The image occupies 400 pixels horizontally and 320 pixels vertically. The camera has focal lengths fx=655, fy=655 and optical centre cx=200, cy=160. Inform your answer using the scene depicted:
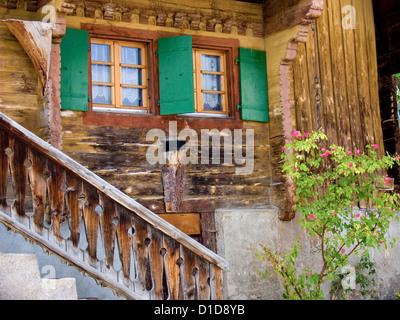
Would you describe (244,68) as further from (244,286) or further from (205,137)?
(244,286)

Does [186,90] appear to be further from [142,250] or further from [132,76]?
[142,250]

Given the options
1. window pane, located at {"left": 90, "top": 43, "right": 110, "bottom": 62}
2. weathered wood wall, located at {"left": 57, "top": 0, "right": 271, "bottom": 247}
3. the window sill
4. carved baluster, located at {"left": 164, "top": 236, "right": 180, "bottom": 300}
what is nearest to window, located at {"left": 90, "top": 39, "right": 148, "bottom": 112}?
window pane, located at {"left": 90, "top": 43, "right": 110, "bottom": 62}

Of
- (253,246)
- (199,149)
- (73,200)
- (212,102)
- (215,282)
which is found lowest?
(215,282)

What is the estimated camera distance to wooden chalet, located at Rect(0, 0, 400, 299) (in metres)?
7.75

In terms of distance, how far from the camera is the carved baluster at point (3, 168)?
502 centimetres

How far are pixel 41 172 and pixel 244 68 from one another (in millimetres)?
4533

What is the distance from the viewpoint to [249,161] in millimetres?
9078

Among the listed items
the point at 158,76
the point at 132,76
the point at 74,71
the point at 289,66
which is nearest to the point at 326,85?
the point at 289,66

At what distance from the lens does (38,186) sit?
5172 mm

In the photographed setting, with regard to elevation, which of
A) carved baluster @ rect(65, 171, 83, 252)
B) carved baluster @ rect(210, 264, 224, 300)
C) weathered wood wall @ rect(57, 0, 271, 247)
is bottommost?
carved baluster @ rect(210, 264, 224, 300)

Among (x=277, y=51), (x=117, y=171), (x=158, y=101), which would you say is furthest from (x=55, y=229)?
(x=277, y=51)

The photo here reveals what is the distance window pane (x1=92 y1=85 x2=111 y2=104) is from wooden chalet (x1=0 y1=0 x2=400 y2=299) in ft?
0.04

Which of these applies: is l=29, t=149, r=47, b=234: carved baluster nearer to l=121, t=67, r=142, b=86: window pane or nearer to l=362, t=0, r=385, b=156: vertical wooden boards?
l=121, t=67, r=142, b=86: window pane

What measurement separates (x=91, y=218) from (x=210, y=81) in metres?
4.27
